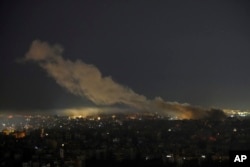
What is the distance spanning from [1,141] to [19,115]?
189 centimetres

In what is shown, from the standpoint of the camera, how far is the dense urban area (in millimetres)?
8867

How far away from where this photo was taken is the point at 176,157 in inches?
362

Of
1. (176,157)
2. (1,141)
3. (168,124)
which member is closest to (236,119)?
(168,124)

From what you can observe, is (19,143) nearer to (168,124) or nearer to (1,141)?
(1,141)

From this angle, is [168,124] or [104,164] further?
[168,124]

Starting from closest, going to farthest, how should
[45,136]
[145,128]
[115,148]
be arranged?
[115,148], [45,136], [145,128]

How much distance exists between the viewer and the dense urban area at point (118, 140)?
887 cm

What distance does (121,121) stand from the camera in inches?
477

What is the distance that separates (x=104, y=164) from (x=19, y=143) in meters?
2.05

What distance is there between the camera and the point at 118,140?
10.5 meters

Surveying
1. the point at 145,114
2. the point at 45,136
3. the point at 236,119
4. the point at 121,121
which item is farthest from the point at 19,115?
the point at 236,119

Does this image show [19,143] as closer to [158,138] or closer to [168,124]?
[158,138]

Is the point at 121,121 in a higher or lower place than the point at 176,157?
higher

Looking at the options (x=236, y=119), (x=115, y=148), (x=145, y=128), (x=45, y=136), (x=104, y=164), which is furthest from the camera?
(x=236, y=119)
